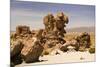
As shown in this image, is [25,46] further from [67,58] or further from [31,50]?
[67,58]

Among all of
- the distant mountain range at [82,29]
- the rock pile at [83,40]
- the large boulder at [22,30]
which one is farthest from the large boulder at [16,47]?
the rock pile at [83,40]

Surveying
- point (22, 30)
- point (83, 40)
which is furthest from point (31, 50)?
point (83, 40)

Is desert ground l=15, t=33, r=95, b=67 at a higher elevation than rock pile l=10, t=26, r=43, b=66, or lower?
lower

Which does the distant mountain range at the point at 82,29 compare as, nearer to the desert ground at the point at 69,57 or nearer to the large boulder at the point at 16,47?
the desert ground at the point at 69,57

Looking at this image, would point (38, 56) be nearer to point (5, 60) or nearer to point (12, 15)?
point (5, 60)

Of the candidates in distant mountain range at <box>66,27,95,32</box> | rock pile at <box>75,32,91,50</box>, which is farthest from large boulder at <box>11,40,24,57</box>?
rock pile at <box>75,32,91,50</box>

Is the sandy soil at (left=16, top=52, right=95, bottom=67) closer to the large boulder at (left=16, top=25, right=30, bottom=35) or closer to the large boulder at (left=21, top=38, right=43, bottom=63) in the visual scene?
the large boulder at (left=21, top=38, right=43, bottom=63)

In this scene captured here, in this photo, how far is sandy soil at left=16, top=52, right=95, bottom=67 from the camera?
2.55 m

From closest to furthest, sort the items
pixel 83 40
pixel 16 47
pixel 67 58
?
pixel 16 47 → pixel 67 58 → pixel 83 40

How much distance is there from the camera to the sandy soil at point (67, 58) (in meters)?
2.55

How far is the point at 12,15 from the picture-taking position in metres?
2.39

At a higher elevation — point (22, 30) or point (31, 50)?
point (22, 30)

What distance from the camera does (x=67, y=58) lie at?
8.73 ft

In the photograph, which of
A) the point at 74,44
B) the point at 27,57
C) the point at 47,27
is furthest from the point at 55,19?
the point at 27,57
